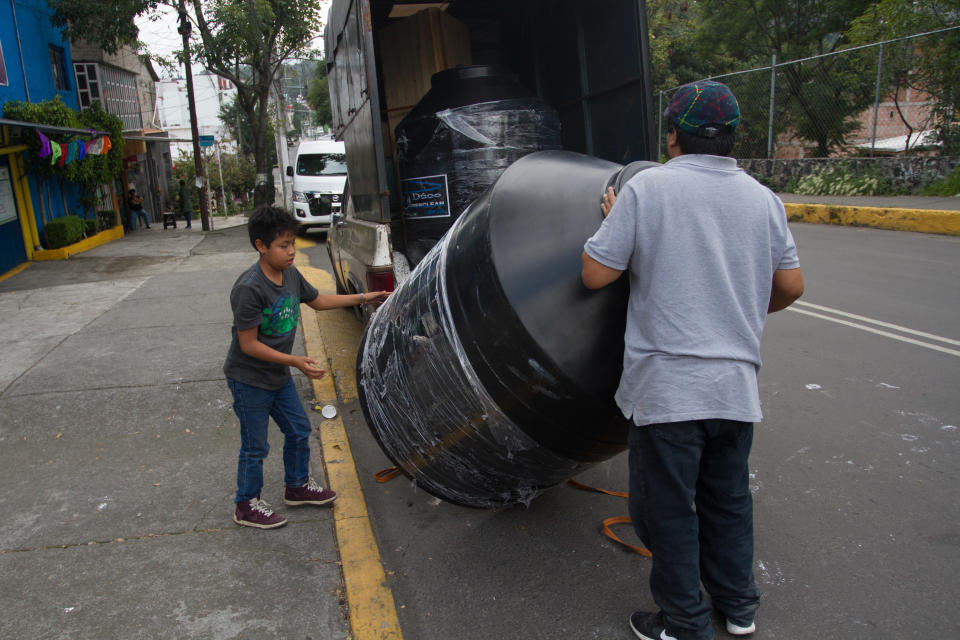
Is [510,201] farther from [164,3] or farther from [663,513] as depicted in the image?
[164,3]

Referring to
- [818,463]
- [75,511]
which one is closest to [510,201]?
[818,463]

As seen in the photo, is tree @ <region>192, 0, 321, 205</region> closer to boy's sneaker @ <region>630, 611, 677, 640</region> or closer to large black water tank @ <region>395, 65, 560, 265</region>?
large black water tank @ <region>395, 65, 560, 265</region>

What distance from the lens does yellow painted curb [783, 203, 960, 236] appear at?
10.2 m

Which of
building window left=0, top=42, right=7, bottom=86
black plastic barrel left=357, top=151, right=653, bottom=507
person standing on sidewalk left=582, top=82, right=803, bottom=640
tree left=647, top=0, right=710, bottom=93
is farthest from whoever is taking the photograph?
tree left=647, top=0, right=710, bottom=93

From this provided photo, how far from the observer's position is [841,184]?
14125mm

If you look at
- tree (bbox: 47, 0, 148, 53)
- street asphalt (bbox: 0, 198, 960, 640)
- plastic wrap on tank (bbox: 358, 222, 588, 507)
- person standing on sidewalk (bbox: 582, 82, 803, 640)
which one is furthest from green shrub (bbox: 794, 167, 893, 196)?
tree (bbox: 47, 0, 148, 53)

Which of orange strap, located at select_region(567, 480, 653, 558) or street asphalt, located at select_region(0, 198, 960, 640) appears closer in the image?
street asphalt, located at select_region(0, 198, 960, 640)

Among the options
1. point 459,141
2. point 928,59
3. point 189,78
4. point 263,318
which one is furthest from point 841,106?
point 189,78

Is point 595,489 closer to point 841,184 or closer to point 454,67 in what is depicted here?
point 454,67

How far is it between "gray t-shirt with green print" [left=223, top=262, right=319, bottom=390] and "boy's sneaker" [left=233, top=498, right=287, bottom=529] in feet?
1.85

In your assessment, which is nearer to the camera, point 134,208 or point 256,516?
point 256,516

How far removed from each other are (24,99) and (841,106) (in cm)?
1640

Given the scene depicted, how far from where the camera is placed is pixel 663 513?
2.21m

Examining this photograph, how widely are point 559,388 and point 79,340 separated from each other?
5.92m
